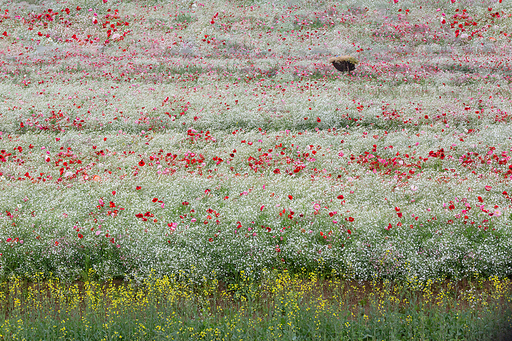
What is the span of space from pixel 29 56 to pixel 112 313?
863 inches

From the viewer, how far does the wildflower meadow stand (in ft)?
17.6

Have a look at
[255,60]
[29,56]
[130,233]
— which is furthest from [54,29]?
[130,233]

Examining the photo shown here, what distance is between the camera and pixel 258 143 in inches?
458

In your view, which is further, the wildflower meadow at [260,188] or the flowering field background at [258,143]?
the flowering field background at [258,143]

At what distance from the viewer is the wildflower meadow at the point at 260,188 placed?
5363mm

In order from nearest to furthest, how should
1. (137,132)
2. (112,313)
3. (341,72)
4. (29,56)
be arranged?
(112,313) < (137,132) < (341,72) < (29,56)

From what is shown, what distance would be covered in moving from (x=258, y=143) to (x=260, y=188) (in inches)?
131

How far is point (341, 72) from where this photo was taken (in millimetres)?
18750

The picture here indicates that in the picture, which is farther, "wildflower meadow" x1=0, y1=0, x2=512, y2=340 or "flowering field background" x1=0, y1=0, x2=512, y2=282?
"flowering field background" x1=0, y1=0, x2=512, y2=282

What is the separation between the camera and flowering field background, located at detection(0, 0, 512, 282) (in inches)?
263

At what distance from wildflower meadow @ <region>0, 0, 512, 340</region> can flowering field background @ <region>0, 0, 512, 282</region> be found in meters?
0.05

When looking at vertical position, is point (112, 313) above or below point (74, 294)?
above

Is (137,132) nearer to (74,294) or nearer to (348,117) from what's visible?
(348,117)

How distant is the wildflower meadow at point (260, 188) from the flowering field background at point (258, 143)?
54 millimetres
